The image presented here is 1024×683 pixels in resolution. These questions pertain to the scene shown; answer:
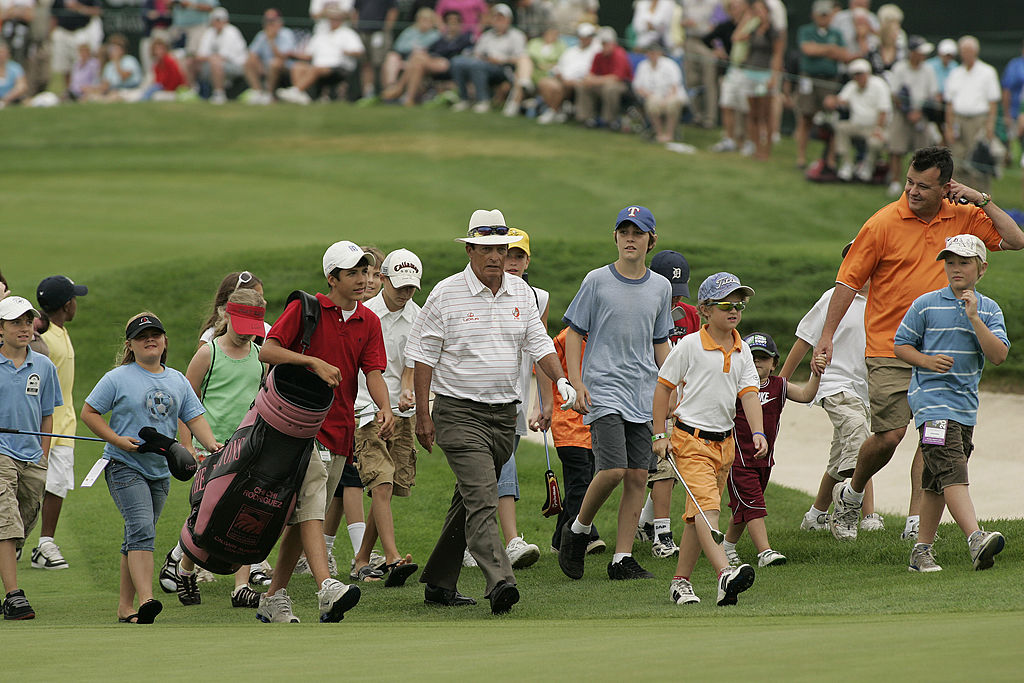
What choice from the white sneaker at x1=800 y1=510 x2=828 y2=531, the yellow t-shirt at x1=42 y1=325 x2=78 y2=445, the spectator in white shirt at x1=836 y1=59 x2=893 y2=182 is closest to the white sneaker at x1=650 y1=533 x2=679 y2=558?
the white sneaker at x1=800 y1=510 x2=828 y2=531

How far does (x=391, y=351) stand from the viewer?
8773 millimetres

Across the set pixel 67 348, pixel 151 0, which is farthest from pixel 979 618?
pixel 151 0

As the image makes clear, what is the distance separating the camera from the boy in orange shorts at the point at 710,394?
7109 millimetres

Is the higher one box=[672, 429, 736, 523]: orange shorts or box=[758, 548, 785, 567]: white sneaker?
box=[672, 429, 736, 523]: orange shorts

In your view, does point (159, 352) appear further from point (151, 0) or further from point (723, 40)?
point (151, 0)

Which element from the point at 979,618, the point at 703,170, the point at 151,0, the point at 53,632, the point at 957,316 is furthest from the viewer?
the point at 151,0

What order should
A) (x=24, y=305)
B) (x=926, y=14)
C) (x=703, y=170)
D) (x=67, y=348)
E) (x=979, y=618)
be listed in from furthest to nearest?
(x=926, y=14)
(x=703, y=170)
(x=67, y=348)
(x=24, y=305)
(x=979, y=618)

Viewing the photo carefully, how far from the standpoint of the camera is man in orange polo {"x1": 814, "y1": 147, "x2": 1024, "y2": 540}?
7.73m

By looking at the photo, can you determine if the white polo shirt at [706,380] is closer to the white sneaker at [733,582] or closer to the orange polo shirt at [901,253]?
the white sneaker at [733,582]

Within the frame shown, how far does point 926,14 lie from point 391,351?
2233 centimetres

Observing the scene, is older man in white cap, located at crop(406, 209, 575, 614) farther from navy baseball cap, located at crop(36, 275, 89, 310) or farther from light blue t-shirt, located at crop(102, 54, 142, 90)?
light blue t-shirt, located at crop(102, 54, 142, 90)

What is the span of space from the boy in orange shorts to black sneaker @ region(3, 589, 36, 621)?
3547mm

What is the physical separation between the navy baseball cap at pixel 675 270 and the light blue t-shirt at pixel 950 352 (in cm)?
189

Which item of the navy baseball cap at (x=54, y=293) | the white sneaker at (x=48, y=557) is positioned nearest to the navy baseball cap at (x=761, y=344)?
the navy baseball cap at (x=54, y=293)
